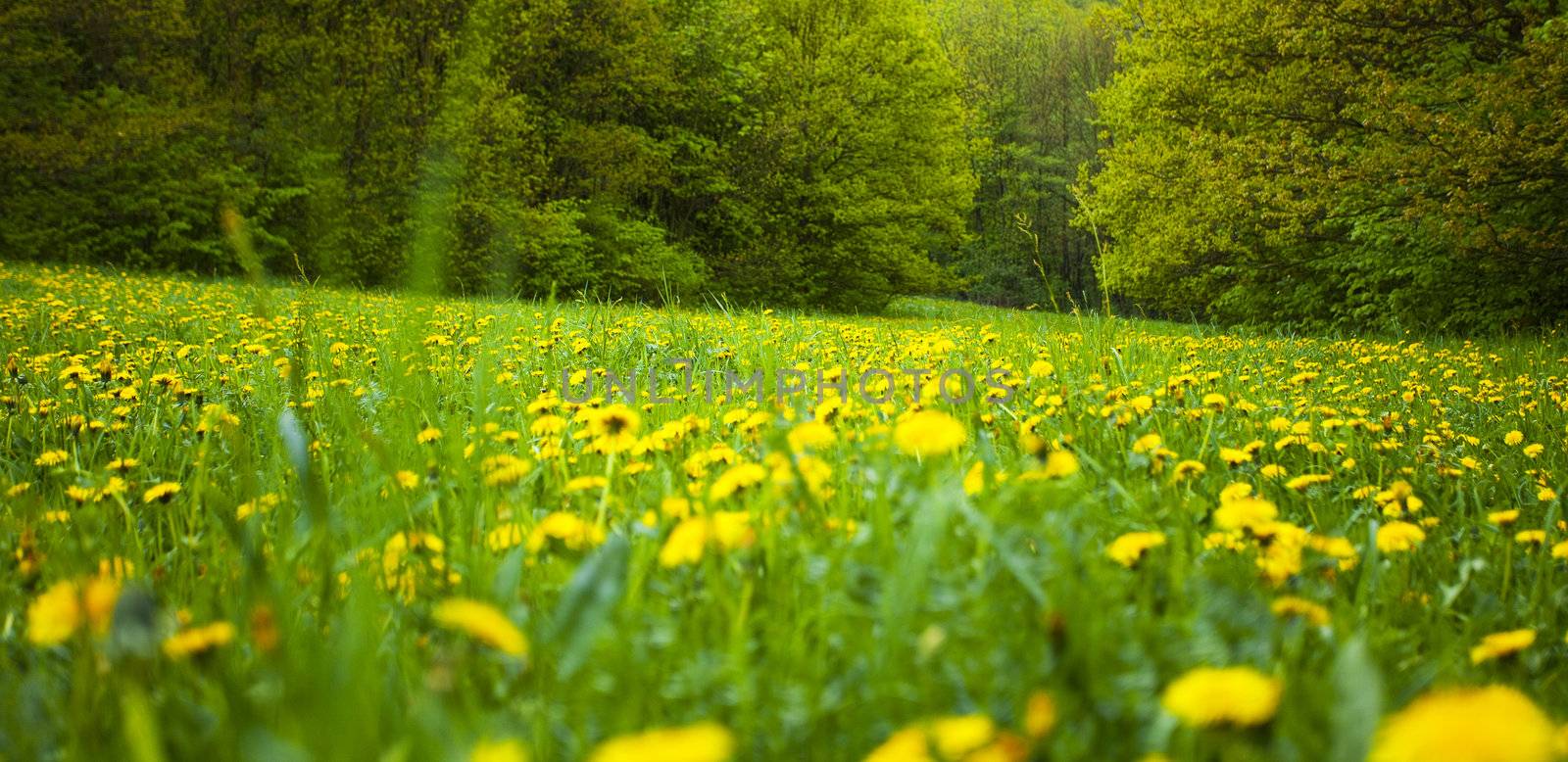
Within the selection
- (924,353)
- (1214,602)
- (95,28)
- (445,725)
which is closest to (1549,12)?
(924,353)

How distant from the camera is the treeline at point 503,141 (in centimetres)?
1242

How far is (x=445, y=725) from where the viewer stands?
50 cm

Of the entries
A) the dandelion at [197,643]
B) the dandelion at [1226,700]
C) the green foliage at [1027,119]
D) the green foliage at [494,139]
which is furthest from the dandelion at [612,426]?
the green foliage at [1027,119]

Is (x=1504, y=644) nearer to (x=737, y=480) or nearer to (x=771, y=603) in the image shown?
(x=771, y=603)

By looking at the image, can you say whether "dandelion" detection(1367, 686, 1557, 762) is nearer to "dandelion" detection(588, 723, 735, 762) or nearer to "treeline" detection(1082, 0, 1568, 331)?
"dandelion" detection(588, 723, 735, 762)

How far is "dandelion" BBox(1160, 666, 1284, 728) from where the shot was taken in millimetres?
498

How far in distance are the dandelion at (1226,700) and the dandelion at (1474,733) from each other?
65 mm

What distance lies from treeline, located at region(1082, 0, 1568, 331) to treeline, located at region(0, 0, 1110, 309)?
5.25 metres

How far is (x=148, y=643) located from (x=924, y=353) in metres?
2.93

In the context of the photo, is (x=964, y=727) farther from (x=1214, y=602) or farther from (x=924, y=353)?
(x=924, y=353)

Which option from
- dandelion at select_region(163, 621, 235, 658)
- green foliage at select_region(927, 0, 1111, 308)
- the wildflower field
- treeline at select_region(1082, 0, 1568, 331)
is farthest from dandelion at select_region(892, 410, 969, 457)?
green foliage at select_region(927, 0, 1111, 308)

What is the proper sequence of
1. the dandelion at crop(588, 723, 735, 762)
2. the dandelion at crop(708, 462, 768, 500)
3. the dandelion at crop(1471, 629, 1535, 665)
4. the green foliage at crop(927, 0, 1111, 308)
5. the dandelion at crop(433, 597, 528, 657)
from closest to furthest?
1. the dandelion at crop(588, 723, 735, 762)
2. the dandelion at crop(433, 597, 528, 657)
3. the dandelion at crop(1471, 629, 1535, 665)
4. the dandelion at crop(708, 462, 768, 500)
5. the green foliage at crop(927, 0, 1111, 308)

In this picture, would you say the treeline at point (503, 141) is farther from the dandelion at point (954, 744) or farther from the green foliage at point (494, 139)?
the dandelion at point (954, 744)

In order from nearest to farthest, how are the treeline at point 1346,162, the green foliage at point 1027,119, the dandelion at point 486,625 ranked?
the dandelion at point 486,625 → the treeline at point 1346,162 → the green foliage at point 1027,119
